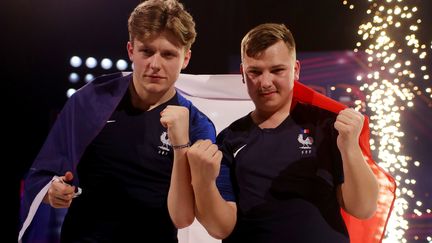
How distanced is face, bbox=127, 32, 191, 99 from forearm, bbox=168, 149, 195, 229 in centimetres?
31

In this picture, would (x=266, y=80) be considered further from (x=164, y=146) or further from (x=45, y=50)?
(x=45, y=50)

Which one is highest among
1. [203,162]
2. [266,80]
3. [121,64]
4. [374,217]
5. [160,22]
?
[160,22]

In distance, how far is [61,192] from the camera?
1277mm

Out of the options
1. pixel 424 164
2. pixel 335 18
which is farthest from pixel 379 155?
pixel 335 18

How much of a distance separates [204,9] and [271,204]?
1.96 meters

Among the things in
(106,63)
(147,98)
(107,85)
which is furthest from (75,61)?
(147,98)

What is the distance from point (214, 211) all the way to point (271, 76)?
42cm

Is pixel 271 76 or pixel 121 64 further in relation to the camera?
pixel 121 64

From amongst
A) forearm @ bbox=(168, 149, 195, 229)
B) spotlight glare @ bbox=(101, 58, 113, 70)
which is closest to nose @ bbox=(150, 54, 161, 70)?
forearm @ bbox=(168, 149, 195, 229)

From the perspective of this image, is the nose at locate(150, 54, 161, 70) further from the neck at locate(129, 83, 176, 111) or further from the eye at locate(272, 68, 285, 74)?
the eye at locate(272, 68, 285, 74)

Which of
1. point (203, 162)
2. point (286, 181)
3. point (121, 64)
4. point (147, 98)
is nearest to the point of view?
point (203, 162)

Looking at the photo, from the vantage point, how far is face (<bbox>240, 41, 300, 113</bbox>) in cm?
123

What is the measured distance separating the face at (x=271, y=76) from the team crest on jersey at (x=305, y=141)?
0.11 metres

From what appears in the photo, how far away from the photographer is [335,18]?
3594 mm
